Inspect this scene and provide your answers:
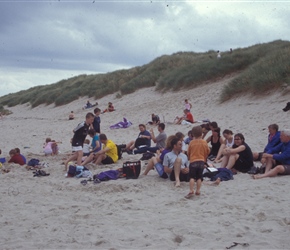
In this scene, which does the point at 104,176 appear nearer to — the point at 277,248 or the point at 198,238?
the point at 198,238

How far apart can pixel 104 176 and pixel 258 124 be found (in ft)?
26.2

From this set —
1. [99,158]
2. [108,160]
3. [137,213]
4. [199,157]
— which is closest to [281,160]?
[199,157]

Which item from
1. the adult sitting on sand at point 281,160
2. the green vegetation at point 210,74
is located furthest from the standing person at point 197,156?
the green vegetation at point 210,74

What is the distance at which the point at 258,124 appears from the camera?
14.3 meters

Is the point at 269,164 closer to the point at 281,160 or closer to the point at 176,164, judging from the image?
the point at 281,160

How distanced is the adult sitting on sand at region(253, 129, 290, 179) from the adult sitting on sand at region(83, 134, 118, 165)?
3.68 m

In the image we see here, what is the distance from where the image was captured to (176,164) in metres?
7.32

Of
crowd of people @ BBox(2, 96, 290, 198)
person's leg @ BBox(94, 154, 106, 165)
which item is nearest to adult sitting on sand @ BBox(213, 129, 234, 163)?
crowd of people @ BBox(2, 96, 290, 198)

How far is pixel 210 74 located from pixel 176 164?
60.4ft

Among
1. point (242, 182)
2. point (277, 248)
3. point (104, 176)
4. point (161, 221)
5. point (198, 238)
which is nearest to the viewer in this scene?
point (277, 248)

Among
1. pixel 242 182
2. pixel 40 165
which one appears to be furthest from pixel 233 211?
pixel 40 165

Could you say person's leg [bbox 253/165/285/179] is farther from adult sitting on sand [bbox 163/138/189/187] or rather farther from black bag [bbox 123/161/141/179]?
black bag [bbox 123/161/141/179]

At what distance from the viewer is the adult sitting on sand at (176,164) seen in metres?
7.33

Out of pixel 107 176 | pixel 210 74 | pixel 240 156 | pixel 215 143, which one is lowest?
pixel 107 176
